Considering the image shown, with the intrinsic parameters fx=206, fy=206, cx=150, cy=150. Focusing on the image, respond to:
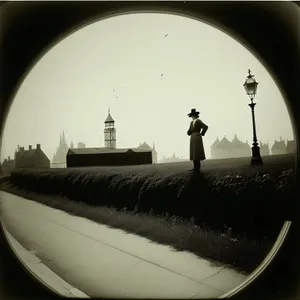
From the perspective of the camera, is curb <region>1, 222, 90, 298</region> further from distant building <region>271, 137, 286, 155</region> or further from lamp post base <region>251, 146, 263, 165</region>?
distant building <region>271, 137, 286, 155</region>

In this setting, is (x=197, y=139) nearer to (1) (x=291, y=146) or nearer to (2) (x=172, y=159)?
(2) (x=172, y=159)

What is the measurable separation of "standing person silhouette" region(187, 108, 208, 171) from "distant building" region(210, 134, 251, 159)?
0.60ft

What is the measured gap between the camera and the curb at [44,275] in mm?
2225

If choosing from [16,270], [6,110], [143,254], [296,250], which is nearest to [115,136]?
[6,110]

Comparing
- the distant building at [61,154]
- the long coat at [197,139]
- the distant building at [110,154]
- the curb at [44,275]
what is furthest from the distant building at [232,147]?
the curb at [44,275]

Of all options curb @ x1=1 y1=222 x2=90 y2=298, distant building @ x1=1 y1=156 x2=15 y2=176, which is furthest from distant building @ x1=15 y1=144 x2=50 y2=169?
curb @ x1=1 y1=222 x2=90 y2=298

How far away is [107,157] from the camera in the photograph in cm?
322

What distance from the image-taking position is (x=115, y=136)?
282 centimetres

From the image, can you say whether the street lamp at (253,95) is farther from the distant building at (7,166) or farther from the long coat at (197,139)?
the distant building at (7,166)

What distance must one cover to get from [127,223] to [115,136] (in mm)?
2135

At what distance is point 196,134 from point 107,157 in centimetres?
143

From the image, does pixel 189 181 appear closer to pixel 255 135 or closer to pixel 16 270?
pixel 255 135

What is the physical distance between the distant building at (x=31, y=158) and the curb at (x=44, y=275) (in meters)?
0.75

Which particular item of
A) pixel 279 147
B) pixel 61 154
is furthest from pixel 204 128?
pixel 61 154
